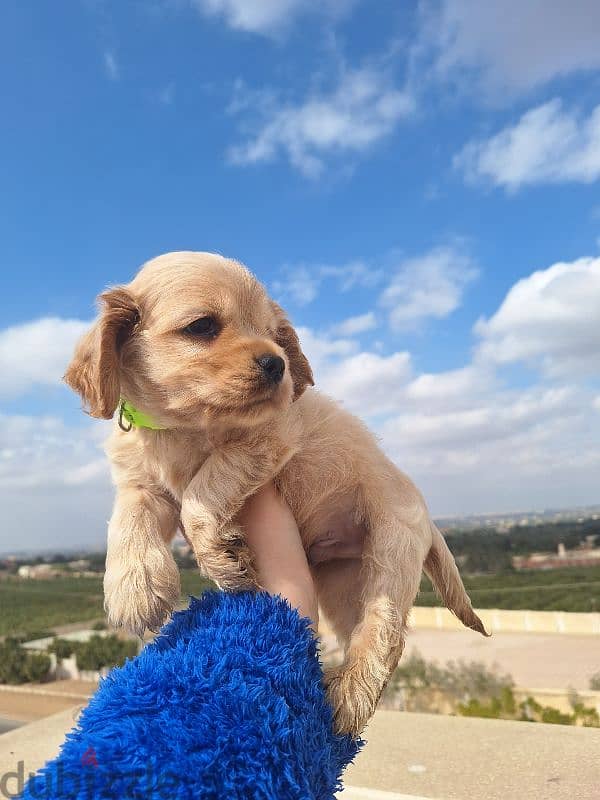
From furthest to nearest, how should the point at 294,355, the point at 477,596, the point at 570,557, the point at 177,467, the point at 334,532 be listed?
the point at 570,557 → the point at 477,596 → the point at 294,355 → the point at 334,532 → the point at 177,467

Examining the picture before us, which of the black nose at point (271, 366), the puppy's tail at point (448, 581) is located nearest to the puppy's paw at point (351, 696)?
the puppy's tail at point (448, 581)

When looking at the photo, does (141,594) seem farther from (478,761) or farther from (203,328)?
(478,761)

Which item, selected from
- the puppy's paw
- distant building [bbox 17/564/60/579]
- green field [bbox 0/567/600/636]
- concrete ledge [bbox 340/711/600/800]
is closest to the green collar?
the puppy's paw

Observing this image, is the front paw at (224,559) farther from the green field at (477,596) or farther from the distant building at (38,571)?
the distant building at (38,571)

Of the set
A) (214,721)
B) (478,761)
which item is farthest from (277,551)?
(478,761)

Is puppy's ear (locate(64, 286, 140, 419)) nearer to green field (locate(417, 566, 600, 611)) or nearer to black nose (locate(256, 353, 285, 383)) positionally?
black nose (locate(256, 353, 285, 383))

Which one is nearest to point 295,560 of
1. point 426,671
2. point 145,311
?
point 145,311
